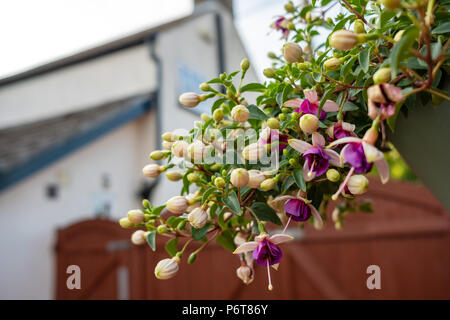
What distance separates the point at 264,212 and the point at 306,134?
117mm

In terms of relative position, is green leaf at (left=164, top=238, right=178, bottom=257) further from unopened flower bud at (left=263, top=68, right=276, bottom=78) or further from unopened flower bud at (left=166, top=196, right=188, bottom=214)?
unopened flower bud at (left=263, top=68, right=276, bottom=78)

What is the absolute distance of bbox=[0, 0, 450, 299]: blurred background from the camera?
2445mm

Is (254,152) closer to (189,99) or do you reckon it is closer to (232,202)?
(232,202)

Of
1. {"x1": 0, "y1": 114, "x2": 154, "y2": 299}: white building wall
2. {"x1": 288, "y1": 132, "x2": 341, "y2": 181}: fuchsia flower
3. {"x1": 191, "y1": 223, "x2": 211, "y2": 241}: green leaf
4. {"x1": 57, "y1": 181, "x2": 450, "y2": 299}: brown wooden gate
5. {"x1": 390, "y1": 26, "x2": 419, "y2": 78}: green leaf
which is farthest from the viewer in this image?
{"x1": 0, "y1": 114, "x2": 154, "y2": 299}: white building wall

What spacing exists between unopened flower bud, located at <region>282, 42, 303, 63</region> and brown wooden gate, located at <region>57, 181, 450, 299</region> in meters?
2.24

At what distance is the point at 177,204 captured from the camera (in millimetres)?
486

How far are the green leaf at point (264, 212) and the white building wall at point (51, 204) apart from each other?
301cm

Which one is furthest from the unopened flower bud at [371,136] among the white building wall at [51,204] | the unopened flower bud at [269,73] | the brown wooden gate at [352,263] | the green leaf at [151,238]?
the white building wall at [51,204]

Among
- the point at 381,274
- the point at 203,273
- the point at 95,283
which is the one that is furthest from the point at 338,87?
the point at 95,283

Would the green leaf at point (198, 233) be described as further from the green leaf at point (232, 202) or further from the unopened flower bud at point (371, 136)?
the unopened flower bud at point (371, 136)

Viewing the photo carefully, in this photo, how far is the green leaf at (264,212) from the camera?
48 centimetres

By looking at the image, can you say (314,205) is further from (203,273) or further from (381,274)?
(203,273)

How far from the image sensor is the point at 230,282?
2705mm

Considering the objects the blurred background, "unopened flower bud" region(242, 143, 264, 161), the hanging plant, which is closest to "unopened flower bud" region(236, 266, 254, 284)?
the hanging plant
